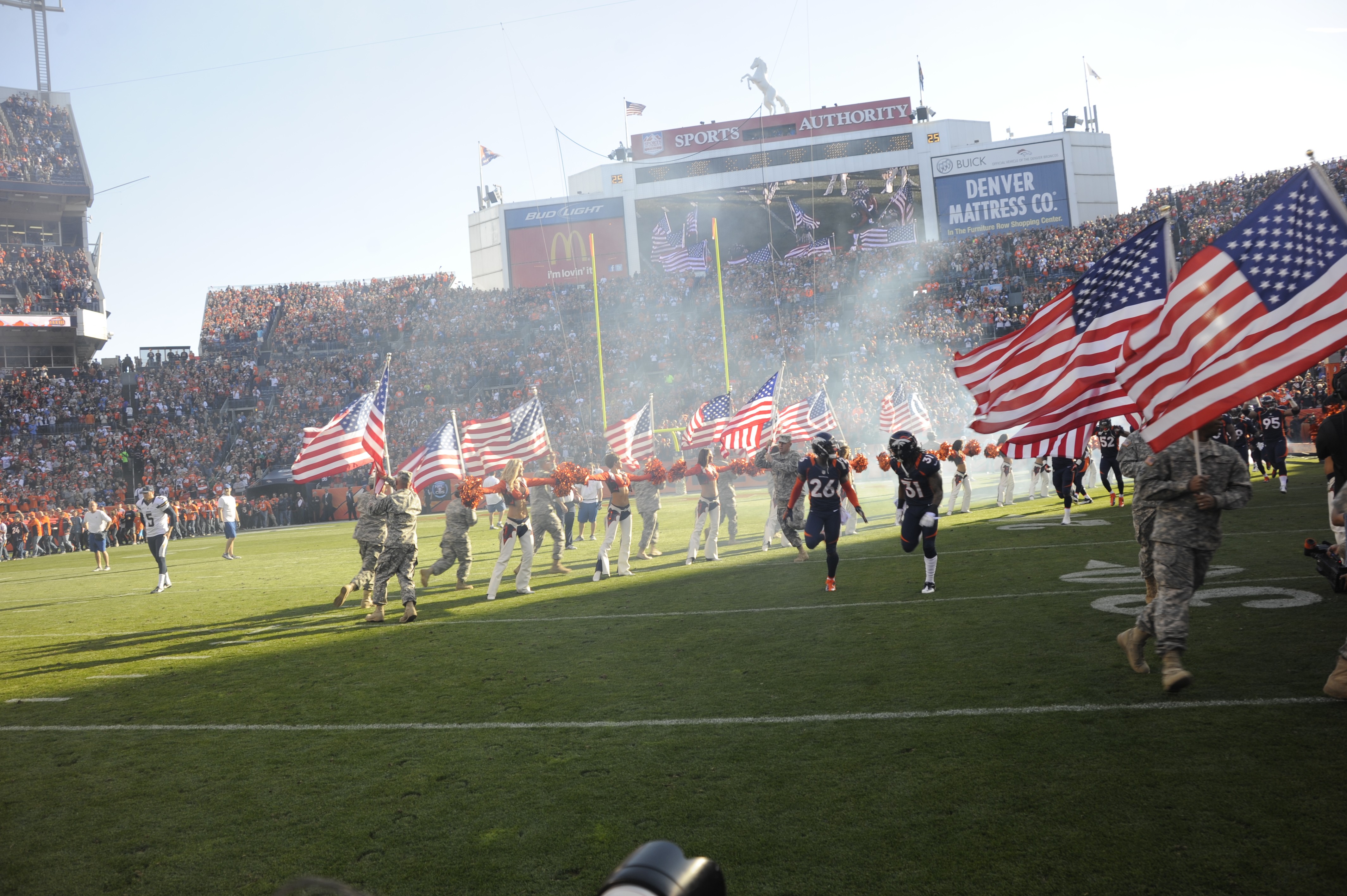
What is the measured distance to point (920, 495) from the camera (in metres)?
11.5

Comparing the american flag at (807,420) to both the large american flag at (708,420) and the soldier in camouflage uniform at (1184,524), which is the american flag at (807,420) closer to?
the large american flag at (708,420)

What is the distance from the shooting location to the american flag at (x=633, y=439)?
20844 millimetres

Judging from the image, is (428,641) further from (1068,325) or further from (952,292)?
(952,292)

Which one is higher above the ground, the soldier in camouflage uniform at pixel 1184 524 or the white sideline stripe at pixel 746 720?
the soldier in camouflage uniform at pixel 1184 524

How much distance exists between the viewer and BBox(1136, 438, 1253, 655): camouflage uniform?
6.59 meters

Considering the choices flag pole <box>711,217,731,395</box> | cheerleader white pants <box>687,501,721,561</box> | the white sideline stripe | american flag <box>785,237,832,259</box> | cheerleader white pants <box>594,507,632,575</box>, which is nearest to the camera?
the white sideline stripe

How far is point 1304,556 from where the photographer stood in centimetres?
1136

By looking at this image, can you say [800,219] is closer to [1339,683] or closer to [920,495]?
[920,495]

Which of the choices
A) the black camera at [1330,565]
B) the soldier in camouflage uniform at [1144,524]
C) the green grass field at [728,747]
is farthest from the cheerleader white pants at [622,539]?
the black camera at [1330,565]

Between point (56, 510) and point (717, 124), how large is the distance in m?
41.7

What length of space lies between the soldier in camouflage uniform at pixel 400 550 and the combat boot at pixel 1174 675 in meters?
9.02

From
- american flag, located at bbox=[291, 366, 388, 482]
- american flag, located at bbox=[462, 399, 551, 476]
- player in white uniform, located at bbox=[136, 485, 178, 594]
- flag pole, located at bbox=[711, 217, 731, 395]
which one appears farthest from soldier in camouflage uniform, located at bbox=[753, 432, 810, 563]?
flag pole, located at bbox=[711, 217, 731, 395]

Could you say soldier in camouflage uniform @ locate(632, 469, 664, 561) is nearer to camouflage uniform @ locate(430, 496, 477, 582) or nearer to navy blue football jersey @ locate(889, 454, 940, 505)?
camouflage uniform @ locate(430, 496, 477, 582)

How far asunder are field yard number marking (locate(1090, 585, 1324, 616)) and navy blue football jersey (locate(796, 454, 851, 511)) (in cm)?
381
